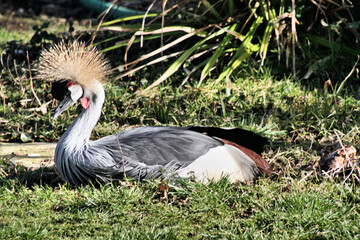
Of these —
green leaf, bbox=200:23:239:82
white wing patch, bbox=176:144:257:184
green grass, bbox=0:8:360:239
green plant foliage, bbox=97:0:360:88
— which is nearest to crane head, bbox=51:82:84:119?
green grass, bbox=0:8:360:239

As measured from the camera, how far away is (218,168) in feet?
12.2

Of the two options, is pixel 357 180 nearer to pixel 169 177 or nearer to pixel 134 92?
pixel 169 177

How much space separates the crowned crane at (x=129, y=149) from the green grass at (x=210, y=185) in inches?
4.2

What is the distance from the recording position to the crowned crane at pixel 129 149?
3645mm

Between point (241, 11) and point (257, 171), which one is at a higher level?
point (241, 11)

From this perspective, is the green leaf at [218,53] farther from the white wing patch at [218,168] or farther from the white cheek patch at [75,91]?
the white cheek patch at [75,91]

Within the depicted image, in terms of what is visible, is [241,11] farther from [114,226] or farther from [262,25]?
[114,226]

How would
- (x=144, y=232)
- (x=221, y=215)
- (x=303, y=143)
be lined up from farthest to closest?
(x=303, y=143)
(x=221, y=215)
(x=144, y=232)

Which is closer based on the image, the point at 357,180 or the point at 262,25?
the point at 357,180

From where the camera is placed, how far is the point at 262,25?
570 cm

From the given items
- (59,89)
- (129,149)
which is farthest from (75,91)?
(129,149)

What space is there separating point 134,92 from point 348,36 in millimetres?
2514

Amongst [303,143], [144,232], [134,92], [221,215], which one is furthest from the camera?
[134,92]

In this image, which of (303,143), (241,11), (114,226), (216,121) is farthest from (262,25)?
(114,226)
